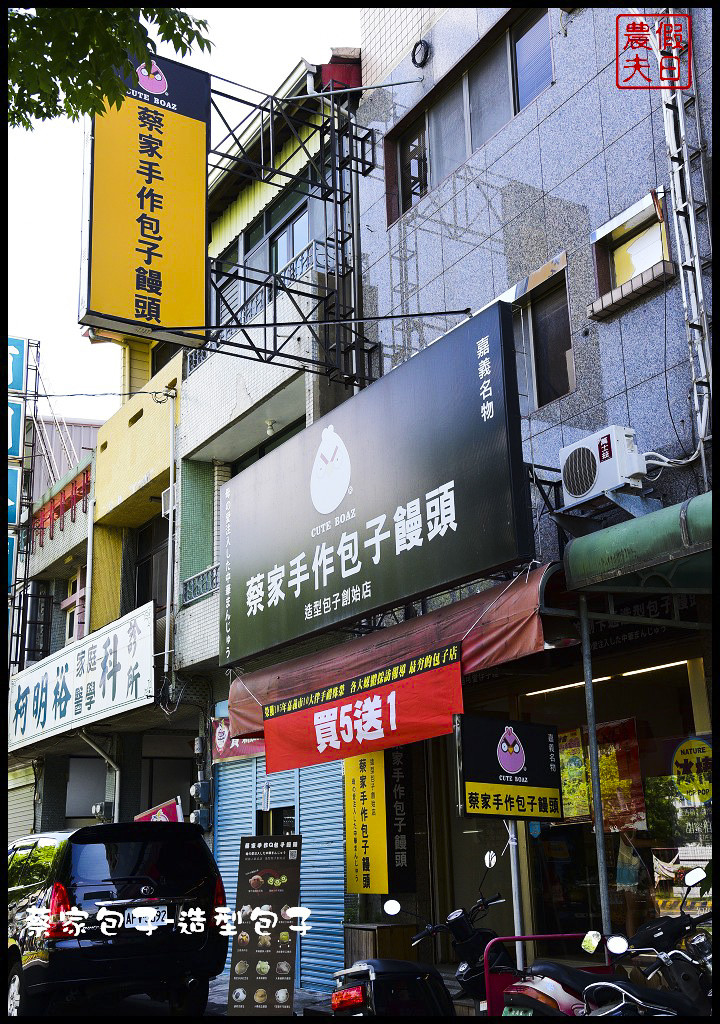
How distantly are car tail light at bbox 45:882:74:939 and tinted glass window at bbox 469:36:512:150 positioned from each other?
9427 millimetres

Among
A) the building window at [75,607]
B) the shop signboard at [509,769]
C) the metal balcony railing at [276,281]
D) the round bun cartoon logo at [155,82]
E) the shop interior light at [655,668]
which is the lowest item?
the shop signboard at [509,769]

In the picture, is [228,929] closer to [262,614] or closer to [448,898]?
[448,898]

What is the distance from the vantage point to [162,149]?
14.0 metres

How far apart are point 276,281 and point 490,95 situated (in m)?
3.55

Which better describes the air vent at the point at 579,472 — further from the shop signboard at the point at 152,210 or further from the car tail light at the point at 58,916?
the car tail light at the point at 58,916

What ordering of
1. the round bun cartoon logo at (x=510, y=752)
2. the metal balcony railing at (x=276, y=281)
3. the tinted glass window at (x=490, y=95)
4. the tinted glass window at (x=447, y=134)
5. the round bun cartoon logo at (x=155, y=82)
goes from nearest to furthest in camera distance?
the round bun cartoon logo at (x=510, y=752)
the tinted glass window at (x=490, y=95)
the tinted glass window at (x=447, y=134)
the round bun cartoon logo at (x=155, y=82)
the metal balcony railing at (x=276, y=281)

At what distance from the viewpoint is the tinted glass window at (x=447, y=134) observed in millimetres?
13484

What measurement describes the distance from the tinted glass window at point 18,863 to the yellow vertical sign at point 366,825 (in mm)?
3746

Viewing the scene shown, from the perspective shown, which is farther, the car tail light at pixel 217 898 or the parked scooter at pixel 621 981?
the car tail light at pixel 217 898

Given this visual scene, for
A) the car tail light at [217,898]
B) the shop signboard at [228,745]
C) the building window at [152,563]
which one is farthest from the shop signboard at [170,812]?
the car tail light at [217,898]

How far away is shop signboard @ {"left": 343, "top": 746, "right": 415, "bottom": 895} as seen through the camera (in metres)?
12.4

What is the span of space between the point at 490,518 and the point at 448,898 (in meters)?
5.19

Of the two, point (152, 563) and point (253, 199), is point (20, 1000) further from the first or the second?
point (253, 199)

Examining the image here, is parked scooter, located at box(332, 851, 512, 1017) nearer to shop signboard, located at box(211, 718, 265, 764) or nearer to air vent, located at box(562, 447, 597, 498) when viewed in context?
air vent, located at box(562, 447, 597, 498)
